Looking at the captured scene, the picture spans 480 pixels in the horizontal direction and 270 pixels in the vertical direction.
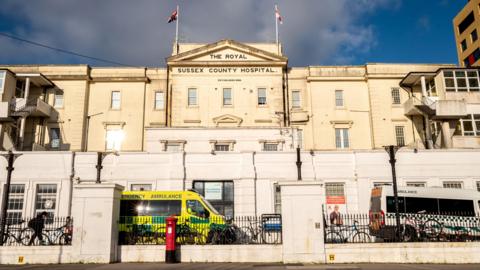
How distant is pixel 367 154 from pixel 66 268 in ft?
62.4

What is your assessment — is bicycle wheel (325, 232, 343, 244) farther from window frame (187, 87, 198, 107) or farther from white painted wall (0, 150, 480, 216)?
window frame (187, 87, 198, 107)

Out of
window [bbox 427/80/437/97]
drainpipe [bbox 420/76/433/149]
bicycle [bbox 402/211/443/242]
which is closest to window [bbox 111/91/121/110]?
drainpipe [bbox 420/76/433/149]

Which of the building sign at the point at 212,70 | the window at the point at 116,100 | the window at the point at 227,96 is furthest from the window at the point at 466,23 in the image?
the window at the point at 116,100

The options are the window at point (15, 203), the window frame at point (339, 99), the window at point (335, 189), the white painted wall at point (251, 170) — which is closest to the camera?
the window at point (15, 203)

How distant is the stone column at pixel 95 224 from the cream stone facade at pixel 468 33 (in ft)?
173

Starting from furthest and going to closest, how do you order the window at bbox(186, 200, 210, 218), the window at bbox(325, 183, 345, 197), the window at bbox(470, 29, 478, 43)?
1. the window at bbox(470, 29, 478, 43)
2. the window at bbox(325, 183, 345, 197)
3. the window at bbox(186, 200, 210, 218)

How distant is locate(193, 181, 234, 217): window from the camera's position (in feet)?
84.7

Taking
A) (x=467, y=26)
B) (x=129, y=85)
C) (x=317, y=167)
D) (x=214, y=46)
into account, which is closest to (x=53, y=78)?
(x=129, y=85)

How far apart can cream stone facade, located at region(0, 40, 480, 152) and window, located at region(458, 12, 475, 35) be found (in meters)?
18.1

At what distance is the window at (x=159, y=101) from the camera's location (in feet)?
137

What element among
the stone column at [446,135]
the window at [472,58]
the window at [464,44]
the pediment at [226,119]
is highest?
the window at [464,44]

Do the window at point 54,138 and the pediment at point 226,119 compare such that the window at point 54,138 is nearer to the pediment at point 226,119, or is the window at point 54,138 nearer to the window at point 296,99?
the pediment at point 226,119

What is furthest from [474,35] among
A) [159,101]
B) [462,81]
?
[159,101]

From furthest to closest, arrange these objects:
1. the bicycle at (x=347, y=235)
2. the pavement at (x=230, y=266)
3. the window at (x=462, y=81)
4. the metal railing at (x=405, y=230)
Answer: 1. the window at (x=462, y=81)
2. the metal railing at (x=405, y=230)
3. the bicycle at (x=347, y=235)
4. the pavement at (x=230, y=266)
